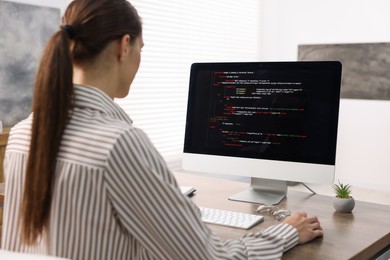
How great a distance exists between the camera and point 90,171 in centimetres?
104

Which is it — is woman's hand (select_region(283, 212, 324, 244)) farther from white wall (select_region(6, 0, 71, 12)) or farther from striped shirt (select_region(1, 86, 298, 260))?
white wall (select_region(6, 0, 71, 12))

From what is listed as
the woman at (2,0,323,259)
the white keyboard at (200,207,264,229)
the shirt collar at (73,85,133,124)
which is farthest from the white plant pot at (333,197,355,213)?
the shirt collar at (73,85,133,124)

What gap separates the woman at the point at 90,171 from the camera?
1.05 m

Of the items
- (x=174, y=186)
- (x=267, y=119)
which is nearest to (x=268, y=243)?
(x=174, y=186)

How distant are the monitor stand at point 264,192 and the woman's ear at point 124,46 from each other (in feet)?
3.10

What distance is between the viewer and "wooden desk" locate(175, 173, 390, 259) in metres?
1.45

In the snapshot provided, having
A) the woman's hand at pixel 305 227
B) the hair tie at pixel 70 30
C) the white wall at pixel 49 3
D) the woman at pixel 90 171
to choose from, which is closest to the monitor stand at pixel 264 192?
the woman's hand at pixel 305 227

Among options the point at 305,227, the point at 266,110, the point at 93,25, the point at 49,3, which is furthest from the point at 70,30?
the point at 49,3

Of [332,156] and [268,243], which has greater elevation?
[332,156]

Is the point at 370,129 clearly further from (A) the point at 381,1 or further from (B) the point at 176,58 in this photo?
(B) the point at 176,58

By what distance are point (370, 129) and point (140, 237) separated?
4594mm

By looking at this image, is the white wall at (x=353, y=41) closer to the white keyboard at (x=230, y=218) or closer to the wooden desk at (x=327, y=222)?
the wooden desk at (x=327, y=222)

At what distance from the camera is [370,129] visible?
5.29 metres

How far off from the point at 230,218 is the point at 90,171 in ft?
2.56
